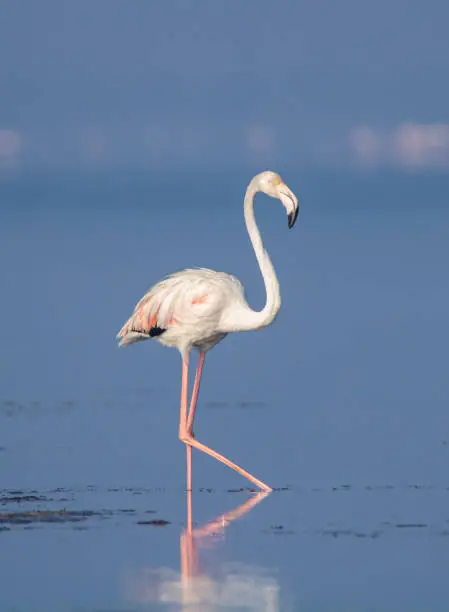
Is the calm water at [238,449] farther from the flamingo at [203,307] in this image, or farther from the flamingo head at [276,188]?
the flamingo head at [276,188]

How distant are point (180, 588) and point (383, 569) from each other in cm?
80

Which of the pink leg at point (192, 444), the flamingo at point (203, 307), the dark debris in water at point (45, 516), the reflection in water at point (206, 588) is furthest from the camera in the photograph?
the flamingo at point (203, 307)

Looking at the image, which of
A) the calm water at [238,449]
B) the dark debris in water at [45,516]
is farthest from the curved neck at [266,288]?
the dark debris in water at [45,516]

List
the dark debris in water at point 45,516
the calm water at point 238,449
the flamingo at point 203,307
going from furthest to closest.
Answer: the flamingo at point 203,307 < the dark debris in water at point 45,516 < the calm water at point 238,449

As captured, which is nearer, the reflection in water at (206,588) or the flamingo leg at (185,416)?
the reflection in water at (206,588)

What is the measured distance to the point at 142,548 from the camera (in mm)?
8203

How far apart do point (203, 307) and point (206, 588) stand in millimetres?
3043

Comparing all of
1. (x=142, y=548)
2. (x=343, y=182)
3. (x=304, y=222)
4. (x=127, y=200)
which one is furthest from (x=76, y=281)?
(x=343, y=182)

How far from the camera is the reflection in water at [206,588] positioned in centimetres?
733

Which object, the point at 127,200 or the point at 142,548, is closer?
the point at 142,548

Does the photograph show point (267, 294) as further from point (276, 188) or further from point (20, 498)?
point (20, 498)

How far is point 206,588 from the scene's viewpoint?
24.8 feet

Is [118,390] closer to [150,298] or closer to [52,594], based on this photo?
[150,298]

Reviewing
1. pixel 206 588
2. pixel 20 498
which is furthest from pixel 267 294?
pixel 206 588
